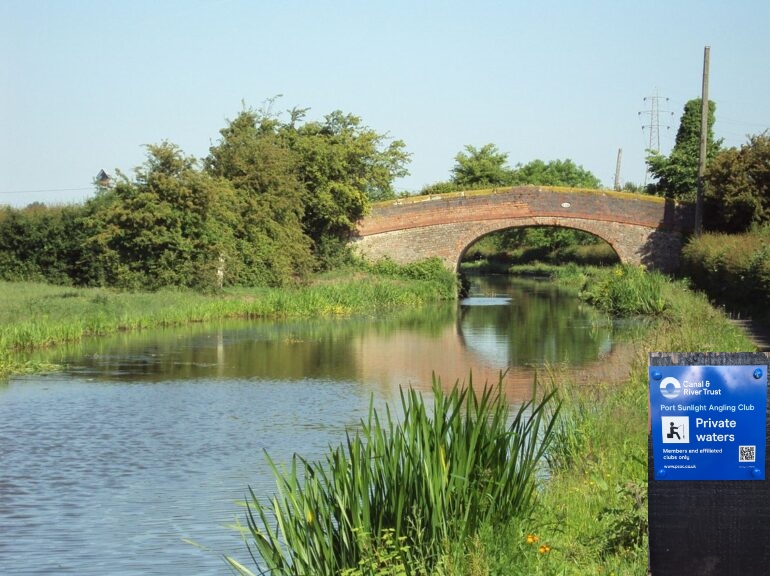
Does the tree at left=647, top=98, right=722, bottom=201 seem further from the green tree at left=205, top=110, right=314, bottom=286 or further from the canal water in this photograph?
the canal water

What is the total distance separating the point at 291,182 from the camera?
3781cm

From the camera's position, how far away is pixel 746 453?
4848mm

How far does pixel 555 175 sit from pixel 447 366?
54609 mm

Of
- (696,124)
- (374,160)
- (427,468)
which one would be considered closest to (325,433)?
(427,468)

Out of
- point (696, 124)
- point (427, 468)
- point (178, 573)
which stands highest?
point (696, 124)

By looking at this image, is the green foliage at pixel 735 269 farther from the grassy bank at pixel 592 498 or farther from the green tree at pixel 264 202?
the green tree at pixel 264 202

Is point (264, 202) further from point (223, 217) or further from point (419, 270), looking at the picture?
point (419, 270)

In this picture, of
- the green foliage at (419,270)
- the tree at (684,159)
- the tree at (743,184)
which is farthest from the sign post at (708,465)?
the tree at (684,159)

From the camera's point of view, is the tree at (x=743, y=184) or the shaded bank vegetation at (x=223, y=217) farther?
the tree at (x=743, y=184)

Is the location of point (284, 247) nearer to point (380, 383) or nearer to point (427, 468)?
point (380, 383)

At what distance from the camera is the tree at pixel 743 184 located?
3525cm

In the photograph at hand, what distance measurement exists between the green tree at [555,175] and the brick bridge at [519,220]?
919 inches

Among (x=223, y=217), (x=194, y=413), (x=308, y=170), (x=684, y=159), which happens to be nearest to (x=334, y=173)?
(x=308, y=170)

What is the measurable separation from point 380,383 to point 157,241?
13534 millimetres
